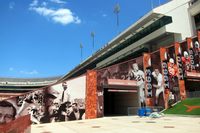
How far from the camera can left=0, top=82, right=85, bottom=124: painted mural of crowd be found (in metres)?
22.2

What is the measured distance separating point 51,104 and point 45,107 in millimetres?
724

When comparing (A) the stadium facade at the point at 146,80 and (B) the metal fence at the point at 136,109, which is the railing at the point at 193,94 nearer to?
(A) the stadium facade at the point at 146,80

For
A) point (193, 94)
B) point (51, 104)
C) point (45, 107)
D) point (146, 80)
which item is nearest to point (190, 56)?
point (193, 94)

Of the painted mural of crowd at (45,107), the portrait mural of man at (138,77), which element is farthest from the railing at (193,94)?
the painted mural of crowd at (45,107)

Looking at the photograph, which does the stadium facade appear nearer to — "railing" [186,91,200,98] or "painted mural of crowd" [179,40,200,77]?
"painted mural of crowd" [179,40,200,77]

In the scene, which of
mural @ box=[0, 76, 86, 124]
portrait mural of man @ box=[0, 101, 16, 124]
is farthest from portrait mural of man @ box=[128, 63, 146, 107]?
portrait mural of man @ box=[0, 101, 16, 124]

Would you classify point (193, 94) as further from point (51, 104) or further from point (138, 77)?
point (51, 104)

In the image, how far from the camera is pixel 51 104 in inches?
960

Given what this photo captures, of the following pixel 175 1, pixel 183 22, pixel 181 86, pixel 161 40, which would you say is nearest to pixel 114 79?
pixel 181 86

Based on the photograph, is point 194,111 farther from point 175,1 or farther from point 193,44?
point 175,1

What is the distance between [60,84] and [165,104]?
1427 cm

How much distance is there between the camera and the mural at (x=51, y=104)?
73.2 ft

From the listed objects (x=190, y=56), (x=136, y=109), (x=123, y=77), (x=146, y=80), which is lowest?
(x=136, y=109)

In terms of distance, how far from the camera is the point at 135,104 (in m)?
31.4
